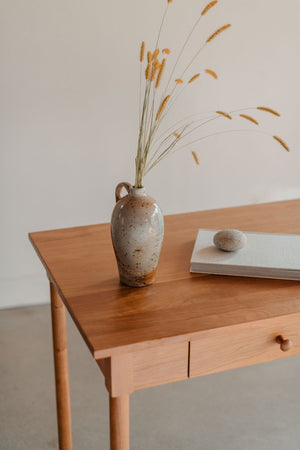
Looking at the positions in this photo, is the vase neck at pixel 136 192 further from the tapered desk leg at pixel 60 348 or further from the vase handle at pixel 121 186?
the tapered desk leg at pixel 60 348

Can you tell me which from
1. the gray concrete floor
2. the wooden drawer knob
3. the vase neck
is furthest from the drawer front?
the gray concrete floor

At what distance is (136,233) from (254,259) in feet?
1.17

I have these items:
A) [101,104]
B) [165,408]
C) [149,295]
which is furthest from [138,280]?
[101,104]

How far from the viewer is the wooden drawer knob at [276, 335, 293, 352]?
1.20 metres

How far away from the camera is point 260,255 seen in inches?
56.3

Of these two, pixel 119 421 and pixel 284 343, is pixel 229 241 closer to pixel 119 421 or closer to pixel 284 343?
pixel 284 343

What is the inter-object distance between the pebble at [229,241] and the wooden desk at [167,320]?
10cm

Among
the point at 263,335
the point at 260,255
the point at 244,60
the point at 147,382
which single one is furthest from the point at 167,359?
the point at 244,60

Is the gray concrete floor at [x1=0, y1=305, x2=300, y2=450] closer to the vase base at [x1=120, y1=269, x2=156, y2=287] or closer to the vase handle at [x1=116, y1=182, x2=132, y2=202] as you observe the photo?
the vase base at [x1=120, y1=269, x2=156, y2=287]

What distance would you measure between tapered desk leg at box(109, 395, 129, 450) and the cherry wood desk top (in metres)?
0.15

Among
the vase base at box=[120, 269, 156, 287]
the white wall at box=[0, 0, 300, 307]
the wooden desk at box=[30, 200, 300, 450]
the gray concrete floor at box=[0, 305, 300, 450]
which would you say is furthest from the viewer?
the white wall at box=[0, 0, 300, 307]

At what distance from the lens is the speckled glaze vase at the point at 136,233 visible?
1.24m

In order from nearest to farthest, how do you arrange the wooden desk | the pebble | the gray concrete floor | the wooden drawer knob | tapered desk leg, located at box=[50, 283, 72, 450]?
the wooden desk → the wooden drawer knob → the pebble → tapered desk leg, located at box=[50, 283, 72, 450] → the gray concrete floor

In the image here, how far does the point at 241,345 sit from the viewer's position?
120 centimetres
